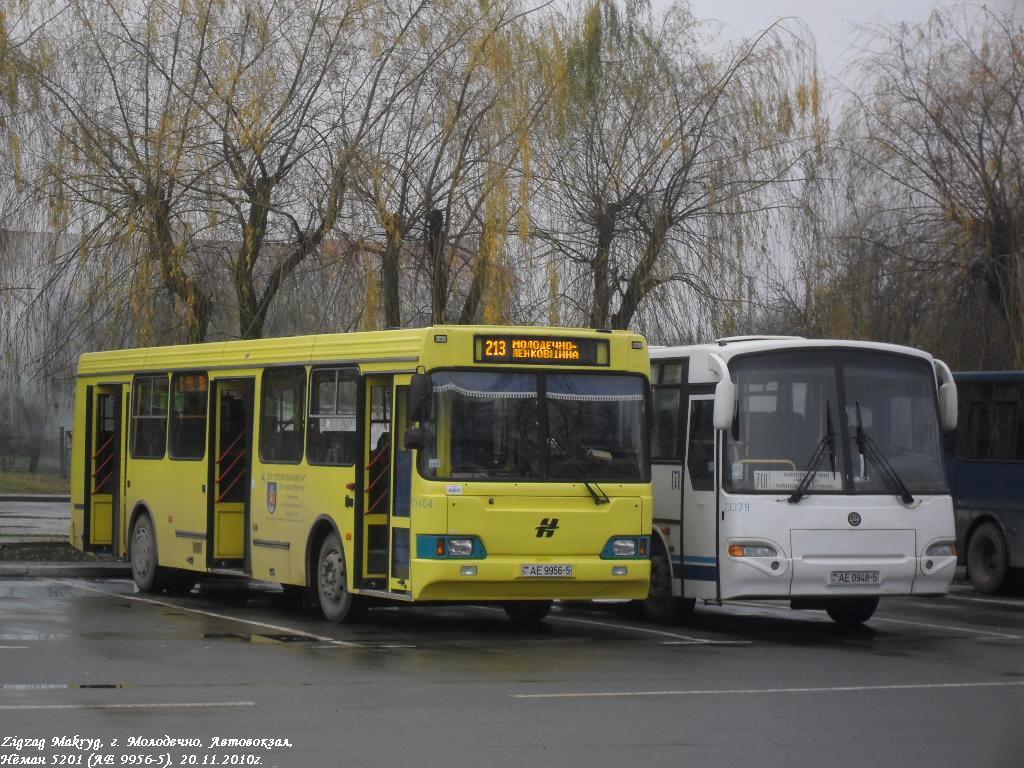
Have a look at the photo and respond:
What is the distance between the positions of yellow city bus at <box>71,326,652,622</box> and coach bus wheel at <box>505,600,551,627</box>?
2 cm

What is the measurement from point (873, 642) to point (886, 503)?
1.31 metres

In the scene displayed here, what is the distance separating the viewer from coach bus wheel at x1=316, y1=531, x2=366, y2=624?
649 inches

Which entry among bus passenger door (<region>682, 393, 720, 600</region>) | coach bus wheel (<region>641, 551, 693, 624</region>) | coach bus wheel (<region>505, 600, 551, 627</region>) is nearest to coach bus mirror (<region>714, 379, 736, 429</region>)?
bus passenger door (<region>682, 393, 720, 600</region>)

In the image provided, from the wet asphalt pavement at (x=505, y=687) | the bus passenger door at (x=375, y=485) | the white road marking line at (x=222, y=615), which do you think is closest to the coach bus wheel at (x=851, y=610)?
the wet asphalt pavement at (x=505, y=687)

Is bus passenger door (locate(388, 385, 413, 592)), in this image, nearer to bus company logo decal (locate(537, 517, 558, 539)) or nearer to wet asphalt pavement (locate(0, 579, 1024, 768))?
wet asphalt pavement (locate(0, 579, 1024, 768))

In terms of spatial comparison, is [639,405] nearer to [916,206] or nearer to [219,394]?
[219,394]

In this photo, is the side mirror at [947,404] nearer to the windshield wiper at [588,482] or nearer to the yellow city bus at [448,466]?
the yellow city bus at [448,466]

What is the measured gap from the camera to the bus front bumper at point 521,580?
1509 cm

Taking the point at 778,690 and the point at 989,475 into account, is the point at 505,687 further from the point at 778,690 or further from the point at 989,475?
the point at 989,475

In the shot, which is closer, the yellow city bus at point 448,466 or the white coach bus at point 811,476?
the yellow city bus at point 448,466

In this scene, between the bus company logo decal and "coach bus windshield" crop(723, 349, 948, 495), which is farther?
"coach bus windshield" crop(723, 349, 948, 495)

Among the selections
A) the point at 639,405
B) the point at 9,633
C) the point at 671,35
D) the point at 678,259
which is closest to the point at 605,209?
the point at 678,259

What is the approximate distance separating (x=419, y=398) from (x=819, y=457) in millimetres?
3897

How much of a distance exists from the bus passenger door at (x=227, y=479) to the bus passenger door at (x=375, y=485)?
3.00 meters
